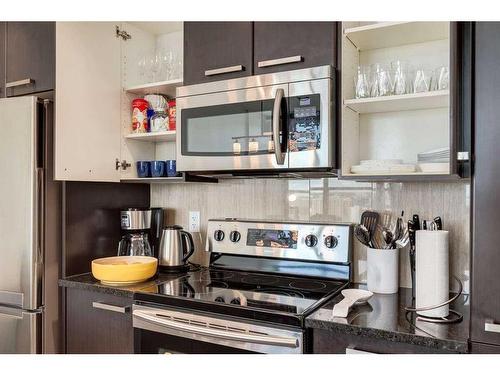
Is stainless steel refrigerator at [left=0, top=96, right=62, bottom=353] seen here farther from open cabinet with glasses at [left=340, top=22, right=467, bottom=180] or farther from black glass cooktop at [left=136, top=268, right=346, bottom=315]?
open cabinet with glasses at [left=340, top=22, right=467, bottom=180]

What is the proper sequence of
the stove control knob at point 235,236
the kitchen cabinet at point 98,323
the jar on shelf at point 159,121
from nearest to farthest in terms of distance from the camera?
the kitchen cabinet at point 98,323 < the stove control knob at point 235,236 < the jar on shelf at point 159,121

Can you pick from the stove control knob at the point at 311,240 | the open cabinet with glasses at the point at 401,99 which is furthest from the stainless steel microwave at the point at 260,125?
the stove control knob at the point at 311,240

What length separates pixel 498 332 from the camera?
1.10m

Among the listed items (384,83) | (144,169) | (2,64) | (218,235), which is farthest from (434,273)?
(2,64)

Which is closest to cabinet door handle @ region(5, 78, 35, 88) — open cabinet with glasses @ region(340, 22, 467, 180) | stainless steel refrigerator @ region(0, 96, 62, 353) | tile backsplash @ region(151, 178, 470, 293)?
stainless steel refrigerator @ region(0, 96, 62, 353)

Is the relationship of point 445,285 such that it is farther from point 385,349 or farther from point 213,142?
point 213,142

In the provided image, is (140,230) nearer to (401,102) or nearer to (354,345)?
(354,345)

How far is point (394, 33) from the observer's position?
1.60 m

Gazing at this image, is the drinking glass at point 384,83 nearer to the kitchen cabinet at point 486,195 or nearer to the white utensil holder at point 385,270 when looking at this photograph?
the kitchen cabinet at point 486,195

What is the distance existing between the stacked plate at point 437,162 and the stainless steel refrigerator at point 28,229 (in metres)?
1.61

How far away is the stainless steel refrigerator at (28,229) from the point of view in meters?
1.79

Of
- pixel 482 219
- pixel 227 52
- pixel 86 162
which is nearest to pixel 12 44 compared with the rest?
pixel 86 162

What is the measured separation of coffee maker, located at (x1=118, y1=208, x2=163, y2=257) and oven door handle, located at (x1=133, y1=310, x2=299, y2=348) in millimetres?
542

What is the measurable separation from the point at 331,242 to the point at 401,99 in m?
0.68
